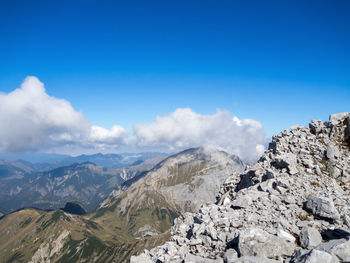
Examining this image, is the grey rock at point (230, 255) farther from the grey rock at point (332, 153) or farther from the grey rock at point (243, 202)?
the grey rock at point (332, 153)

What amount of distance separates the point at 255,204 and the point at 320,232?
17.7 ft

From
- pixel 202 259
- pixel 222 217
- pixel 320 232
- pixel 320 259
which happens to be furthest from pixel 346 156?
pixel 202 259

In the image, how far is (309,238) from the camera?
14648 millimetres

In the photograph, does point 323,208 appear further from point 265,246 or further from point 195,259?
point 195,259

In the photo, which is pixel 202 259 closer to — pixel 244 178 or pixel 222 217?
pixel 222 217

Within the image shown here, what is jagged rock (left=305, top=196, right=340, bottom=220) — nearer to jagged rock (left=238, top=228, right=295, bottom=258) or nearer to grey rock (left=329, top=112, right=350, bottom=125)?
jagged rock (left=238, top=228, right=295, bottom=258)

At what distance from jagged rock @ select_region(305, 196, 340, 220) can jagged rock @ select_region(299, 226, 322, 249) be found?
10.9ft

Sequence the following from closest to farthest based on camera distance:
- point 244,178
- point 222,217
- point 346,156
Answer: point 222,217
point 346,156
point 244,178

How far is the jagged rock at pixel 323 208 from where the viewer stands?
17.6 meters

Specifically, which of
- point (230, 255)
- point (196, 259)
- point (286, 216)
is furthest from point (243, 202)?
point (196, 259)

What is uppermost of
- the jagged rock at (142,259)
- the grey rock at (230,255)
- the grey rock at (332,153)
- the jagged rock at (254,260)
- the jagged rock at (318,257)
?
the grey rock at (332,153)

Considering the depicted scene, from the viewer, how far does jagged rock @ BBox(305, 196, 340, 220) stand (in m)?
17.6

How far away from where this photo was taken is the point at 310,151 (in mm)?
28578

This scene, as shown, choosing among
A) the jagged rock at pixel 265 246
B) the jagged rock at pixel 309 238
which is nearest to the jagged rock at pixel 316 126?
the jagged rock at pixel 309 238
